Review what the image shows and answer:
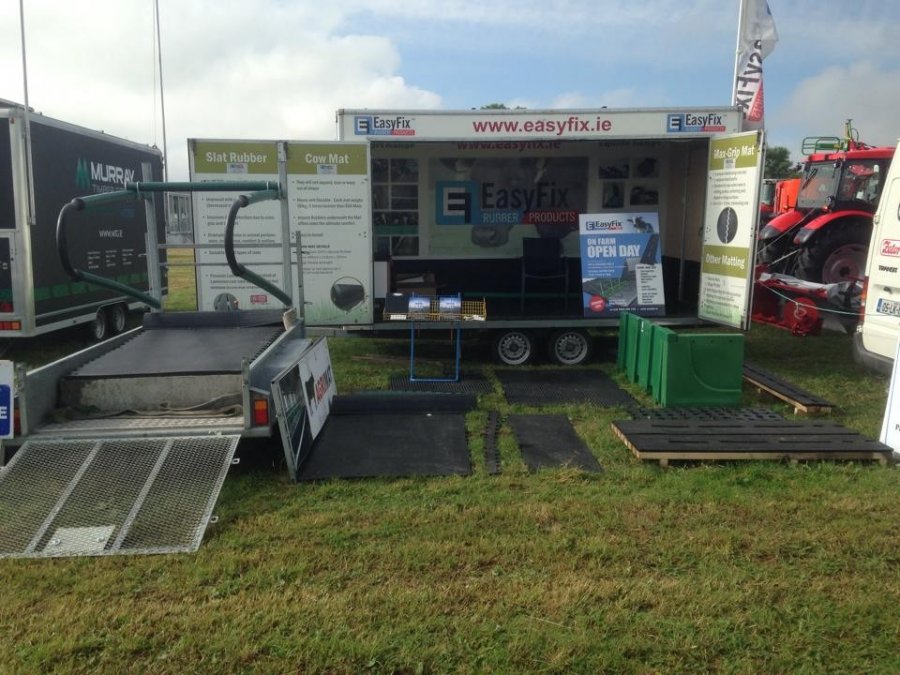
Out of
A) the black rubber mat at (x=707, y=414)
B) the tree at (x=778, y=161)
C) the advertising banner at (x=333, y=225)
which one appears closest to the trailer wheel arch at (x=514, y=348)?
the advertising banner at (x=333, y=225)

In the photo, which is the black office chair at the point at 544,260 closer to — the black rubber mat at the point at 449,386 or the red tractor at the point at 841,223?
the black rubber mat at the point at 449,386

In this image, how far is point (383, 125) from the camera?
8.13m

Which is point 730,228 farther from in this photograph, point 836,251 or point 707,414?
point 836,251

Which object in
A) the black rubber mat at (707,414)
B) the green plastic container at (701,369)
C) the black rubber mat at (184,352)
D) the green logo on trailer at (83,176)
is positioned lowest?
the black rubber mat at (707,414)

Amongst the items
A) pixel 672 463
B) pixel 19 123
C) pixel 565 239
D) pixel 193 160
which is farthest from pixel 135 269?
pixel 672 463

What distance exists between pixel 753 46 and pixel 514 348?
29.0ft

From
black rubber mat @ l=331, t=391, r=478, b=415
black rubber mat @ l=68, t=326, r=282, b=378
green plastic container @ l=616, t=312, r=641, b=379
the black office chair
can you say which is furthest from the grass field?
the black office chair

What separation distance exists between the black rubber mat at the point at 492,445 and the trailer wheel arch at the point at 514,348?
2.16 metres

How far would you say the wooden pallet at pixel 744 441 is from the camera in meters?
5.29

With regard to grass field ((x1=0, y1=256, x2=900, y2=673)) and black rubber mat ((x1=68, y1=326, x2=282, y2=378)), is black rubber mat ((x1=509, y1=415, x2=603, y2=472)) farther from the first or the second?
black rubber mat ((x1=68, y1=326, x2=282, y2=378))

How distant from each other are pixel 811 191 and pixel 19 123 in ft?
37.9

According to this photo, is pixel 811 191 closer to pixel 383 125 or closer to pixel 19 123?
pixel 383 125

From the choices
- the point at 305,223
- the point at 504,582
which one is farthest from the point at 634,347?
the point at 504,582

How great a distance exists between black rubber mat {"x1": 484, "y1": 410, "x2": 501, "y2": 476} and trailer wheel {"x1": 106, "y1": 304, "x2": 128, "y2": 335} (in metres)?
A: 6.92
